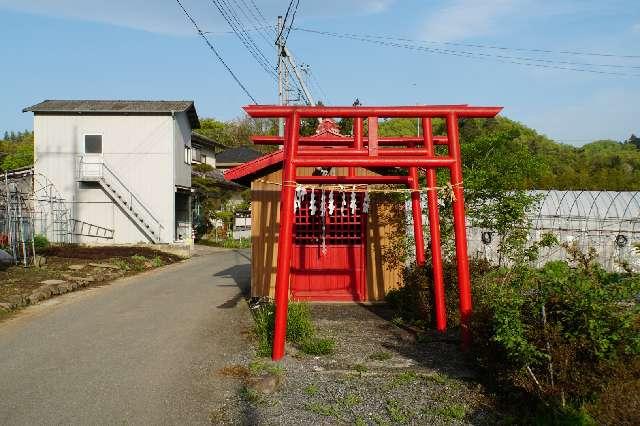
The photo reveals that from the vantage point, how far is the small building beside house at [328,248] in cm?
1318

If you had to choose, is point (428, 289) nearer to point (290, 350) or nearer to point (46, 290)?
point (290, 350)

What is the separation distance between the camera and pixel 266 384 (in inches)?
272

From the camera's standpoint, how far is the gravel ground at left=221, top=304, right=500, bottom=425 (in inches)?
234

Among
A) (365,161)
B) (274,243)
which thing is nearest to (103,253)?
(274,243)

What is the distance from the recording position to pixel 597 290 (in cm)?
541

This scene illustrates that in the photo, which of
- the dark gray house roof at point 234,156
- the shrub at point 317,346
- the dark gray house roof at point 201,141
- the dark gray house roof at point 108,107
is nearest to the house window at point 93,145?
the dark gray house roof at point 108,107

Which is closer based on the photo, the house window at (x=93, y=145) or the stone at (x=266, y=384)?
the stone at (x=266, y=384)

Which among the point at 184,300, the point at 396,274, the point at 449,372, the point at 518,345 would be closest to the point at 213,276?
the point at 184,300

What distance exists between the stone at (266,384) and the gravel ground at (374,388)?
0.09 meters

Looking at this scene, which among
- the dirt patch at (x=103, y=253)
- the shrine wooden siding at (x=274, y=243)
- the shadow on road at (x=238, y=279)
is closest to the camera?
the shrine wooden siding at (x=274, y=243)

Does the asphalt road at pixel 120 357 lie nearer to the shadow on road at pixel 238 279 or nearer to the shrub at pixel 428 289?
the shadow on road at pixel 238 279

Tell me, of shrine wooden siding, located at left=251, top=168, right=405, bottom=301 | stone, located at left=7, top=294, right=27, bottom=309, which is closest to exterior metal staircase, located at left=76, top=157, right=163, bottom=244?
stone, located at left=7, top=294, right=27, bottom=309

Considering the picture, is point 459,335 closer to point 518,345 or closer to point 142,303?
point 518,345

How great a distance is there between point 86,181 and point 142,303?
59.0 feet
